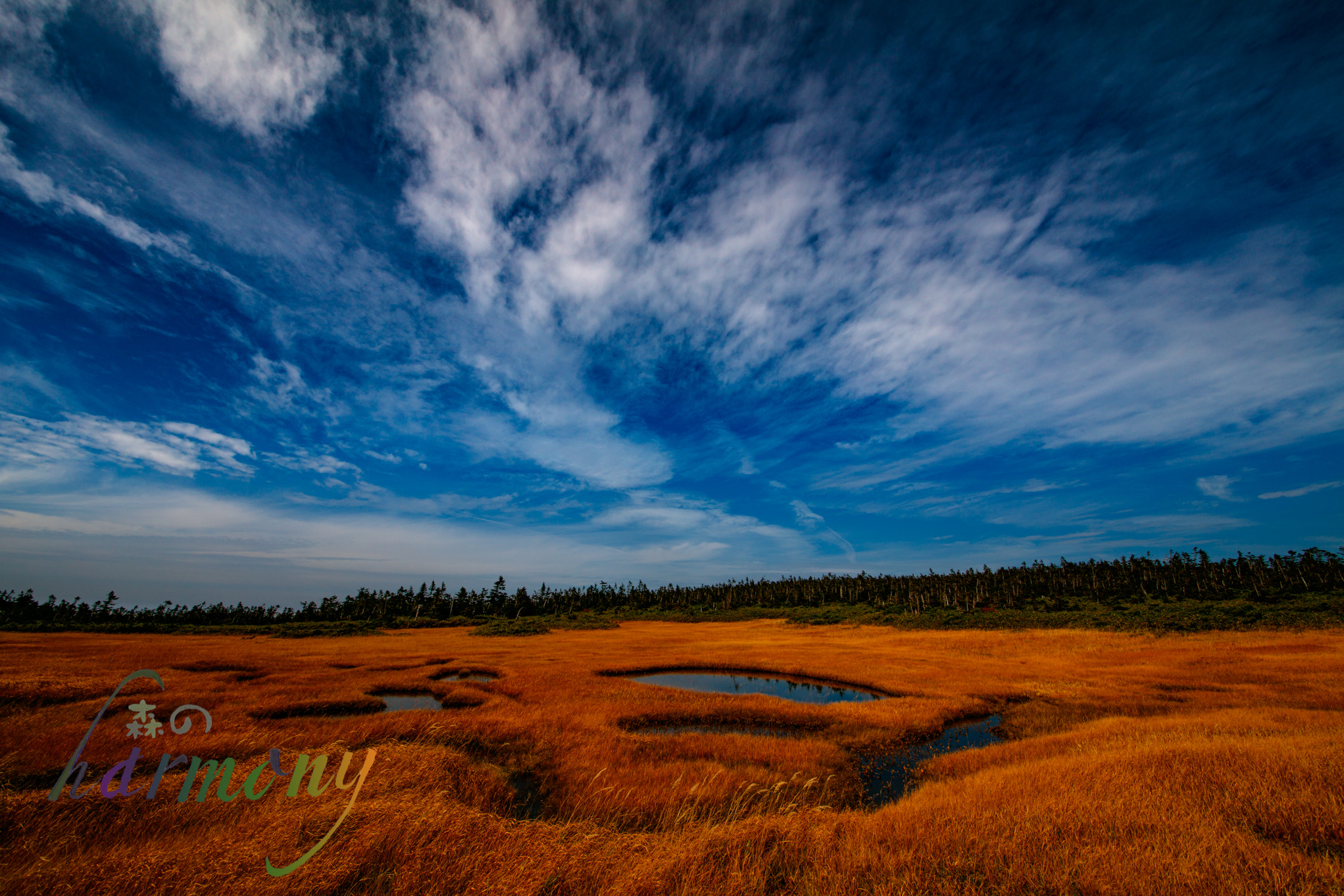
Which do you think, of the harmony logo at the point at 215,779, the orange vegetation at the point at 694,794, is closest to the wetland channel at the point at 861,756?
the orange vegetation at the point at 694,794

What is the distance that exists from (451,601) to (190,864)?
438 feet

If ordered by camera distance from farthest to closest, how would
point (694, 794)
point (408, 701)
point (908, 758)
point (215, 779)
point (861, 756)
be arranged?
point (408, 701) < point (861, 756) < point (908, 758) < point (694, 794) < point (215, 779)

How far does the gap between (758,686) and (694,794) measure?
21488 mm

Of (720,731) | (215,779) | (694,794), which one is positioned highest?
(215,779)

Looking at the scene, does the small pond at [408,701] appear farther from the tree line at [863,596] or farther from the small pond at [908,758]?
the tree line at [863,596]

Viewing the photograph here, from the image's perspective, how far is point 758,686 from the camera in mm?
31594

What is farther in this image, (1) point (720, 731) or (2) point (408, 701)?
(2) point (408, 701)

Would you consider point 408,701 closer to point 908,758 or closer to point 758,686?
point 758,686

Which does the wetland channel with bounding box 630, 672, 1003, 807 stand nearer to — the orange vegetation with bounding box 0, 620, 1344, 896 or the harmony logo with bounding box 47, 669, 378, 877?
the orange vegetation with bounding box 0, 620, 1344, 896

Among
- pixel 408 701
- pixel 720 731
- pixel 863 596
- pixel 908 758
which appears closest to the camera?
pixel 908 758

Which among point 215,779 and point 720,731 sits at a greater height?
point 215,779

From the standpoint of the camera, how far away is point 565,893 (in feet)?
22.0

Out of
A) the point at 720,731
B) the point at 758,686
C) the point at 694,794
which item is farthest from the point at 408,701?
the point at 758,686

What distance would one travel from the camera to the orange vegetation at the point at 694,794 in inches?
272
